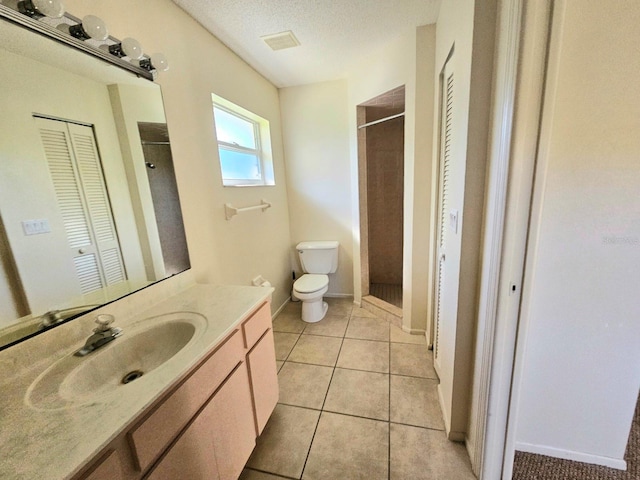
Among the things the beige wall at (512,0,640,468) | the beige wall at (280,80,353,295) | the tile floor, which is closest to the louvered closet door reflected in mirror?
the tile floor

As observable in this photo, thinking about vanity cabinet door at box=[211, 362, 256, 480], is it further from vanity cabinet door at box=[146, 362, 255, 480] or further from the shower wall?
the shower wall

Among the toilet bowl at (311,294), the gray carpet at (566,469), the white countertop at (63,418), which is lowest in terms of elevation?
the gray carpet at (566,469)

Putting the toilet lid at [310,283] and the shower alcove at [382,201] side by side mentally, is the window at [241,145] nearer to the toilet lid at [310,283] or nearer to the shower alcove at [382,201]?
the shower alcove at [382,201]

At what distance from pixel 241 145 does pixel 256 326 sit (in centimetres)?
172

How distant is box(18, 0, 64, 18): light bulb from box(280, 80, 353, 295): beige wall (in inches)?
79.5

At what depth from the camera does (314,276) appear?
267 cm

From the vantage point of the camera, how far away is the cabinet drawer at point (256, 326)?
1199 millimetres

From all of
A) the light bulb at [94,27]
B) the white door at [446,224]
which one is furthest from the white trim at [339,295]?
the light bulb at [94,27]

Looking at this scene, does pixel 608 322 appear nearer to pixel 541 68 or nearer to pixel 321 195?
pixel 541 68

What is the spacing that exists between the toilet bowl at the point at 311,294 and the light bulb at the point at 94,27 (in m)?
2.05

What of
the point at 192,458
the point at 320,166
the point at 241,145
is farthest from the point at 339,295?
the point at 192,458

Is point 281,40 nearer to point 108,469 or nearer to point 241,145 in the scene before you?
point 241,145

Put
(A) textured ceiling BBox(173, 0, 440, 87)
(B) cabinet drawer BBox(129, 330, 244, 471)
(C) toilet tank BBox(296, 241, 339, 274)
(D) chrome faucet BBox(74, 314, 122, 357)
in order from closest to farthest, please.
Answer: (B) cabinet drawer BBox(129, 330, 244, 471)
(D) chrome faucet BBox(74, 314, 122, 357)
(A) textured ceiling BBox(173, 0, 440, 87)
(C) toilet tank BBox(296, 241, 339, 274)

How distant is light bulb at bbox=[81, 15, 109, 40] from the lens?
0.93 metres
